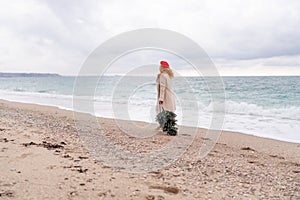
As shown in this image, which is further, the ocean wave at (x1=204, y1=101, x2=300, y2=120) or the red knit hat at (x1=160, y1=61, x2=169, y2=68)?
the ocean wave at (x1=204, y1=101, x2=300, y2=120)

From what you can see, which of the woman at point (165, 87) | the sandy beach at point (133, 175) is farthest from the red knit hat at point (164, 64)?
the sandy beach at point (133, 175)

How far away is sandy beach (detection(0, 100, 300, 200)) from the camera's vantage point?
138 inches

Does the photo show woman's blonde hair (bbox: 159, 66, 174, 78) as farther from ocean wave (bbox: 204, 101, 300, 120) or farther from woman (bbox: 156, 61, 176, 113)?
ocean wave (bbox: 204, 101, 300, 120)

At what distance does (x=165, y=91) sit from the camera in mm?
8172

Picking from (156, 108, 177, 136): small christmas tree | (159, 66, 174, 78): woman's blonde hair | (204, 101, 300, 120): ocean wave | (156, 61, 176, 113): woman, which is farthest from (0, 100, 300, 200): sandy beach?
(204, 101, 300, 120): ocean wave

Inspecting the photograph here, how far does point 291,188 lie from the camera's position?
3986mm

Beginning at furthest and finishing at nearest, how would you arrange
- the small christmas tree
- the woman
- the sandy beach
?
the woman → the small christmas tree → the sandy beach

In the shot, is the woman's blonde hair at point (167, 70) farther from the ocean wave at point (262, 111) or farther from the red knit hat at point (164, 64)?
the ocean wave at point (262, 111)

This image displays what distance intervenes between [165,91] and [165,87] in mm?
126

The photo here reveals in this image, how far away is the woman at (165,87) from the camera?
8062 mm

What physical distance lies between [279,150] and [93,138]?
4602 millimetres

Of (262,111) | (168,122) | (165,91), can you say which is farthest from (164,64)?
(262,111)

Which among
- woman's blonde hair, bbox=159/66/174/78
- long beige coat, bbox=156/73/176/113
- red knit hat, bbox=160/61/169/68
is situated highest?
red knit hat, bbox=160/61/169/68

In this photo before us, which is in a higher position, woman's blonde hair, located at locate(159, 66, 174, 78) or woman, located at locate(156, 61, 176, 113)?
woman's blonde hair, located at locate(159, 66, 174, 78)
